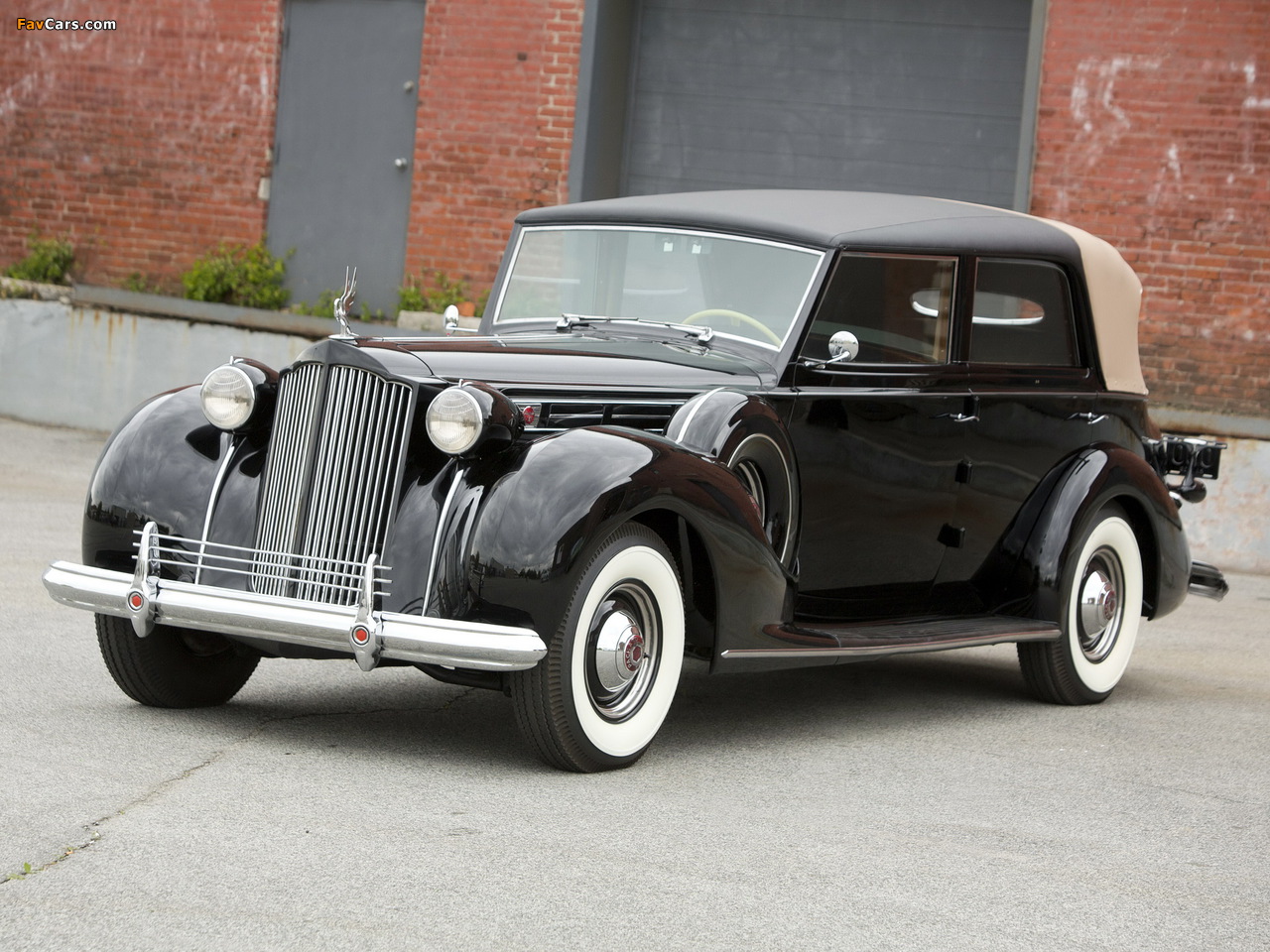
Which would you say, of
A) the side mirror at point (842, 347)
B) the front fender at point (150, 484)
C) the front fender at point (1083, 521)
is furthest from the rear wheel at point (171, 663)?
the front fender at point (1083, 521)

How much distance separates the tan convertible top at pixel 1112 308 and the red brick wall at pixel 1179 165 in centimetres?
A: 491

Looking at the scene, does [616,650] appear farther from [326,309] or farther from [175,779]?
[326,309]

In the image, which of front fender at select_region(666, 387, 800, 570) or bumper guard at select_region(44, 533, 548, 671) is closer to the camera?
bumper guard at select_region(44, 533, 548, 671)

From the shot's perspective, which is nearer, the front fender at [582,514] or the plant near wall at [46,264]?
the front fender at [582,514]

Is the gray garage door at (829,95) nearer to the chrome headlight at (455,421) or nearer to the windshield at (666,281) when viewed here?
the windshield at (666,281)

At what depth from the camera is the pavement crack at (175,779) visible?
127 inches

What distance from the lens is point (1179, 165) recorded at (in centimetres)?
1127

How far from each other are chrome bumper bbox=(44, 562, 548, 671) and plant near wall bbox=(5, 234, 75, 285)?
10.3 meters

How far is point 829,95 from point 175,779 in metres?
9.78

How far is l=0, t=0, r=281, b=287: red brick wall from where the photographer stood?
1354cm

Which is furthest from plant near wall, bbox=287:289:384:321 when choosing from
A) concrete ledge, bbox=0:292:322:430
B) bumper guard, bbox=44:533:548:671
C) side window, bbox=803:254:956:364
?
bumper guard, bbox=44:533:548:671

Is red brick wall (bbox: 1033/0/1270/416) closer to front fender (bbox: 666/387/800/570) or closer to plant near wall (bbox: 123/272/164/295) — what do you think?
front fender (bbox: 666/387/800/570)

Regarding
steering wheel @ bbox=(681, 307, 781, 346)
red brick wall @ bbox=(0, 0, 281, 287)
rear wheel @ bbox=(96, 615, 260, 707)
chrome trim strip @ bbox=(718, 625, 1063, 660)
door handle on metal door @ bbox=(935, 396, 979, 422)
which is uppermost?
red brick wall @ bbox=(0, 0, 281, 287)

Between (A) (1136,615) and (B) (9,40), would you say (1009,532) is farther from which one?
(B) (9,40)
